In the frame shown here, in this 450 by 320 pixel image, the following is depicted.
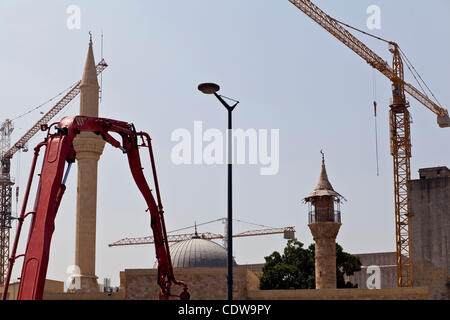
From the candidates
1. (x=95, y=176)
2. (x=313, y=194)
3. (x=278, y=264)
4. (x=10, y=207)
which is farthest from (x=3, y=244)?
(x=313, y=194)

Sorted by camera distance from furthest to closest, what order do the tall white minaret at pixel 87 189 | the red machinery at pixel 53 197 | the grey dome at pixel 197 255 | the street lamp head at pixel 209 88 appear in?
the grey dome at pixel 197 255 → the tall white minaret at pixel 87 189 → the street lamp head at pixel 209 88 → the red machinery at pixel 53 197

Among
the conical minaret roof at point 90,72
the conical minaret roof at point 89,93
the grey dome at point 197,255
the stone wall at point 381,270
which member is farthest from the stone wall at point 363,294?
the stone wall at point 381,270

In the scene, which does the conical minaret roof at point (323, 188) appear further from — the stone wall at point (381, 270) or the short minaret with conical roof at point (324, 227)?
the stone wall at point (381, 270)

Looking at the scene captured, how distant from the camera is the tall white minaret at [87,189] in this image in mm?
46656

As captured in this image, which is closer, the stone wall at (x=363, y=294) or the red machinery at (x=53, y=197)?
the red machinery at (x=53, y=197)

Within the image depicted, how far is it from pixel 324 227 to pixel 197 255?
1324 cm

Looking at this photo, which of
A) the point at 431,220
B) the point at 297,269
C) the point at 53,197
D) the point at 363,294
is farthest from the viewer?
the point at 431,220

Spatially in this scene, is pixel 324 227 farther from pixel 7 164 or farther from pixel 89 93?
pixel 7 164

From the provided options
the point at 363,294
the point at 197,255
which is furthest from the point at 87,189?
the point at 363,294

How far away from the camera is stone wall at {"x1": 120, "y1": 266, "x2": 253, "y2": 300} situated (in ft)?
134

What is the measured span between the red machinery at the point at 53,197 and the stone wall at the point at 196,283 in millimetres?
17124

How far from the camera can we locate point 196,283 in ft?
136

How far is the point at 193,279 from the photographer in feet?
136

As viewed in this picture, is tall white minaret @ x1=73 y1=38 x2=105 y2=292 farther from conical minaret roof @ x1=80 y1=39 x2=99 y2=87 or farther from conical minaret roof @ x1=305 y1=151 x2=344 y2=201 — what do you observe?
conical minaret roof @ x1=305 y1=151 x2=344 y2=201
